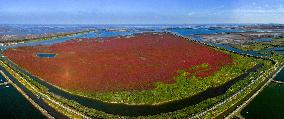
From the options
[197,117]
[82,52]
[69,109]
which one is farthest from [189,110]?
[82,52]

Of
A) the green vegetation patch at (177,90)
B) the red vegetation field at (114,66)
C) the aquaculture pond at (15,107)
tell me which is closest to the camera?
the aquaculture pond at (15,107)

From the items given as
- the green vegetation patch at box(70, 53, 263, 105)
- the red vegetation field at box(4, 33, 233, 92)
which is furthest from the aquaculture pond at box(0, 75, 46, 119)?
the green vegetation patch at box(70, 53, 263, 105)

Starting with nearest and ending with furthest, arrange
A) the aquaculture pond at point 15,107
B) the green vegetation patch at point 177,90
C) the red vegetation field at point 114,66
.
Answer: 1. the aquaculture pond at point 15,107
2. the green vegetation patch at point 177,90
3. the red vegetation field at point 114,66

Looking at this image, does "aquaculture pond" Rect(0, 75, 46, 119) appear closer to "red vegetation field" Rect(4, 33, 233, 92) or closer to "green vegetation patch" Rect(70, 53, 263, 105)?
"red vegetation field" Rect(4, 33, 233, 92)

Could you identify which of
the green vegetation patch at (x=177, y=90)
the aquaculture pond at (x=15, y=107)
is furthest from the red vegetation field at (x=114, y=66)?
the aquaculture pond at (x=15, y=107)

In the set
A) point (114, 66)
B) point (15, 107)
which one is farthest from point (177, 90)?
point (15, 107)

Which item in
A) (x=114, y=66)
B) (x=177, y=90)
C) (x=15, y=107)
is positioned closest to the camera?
(x=15, y=107)

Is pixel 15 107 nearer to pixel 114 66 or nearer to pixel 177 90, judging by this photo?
pixel 177 90

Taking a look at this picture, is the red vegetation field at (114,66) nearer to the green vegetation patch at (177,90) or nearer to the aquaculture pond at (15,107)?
the green vegetation patch at (177,90)

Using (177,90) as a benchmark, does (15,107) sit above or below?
below
